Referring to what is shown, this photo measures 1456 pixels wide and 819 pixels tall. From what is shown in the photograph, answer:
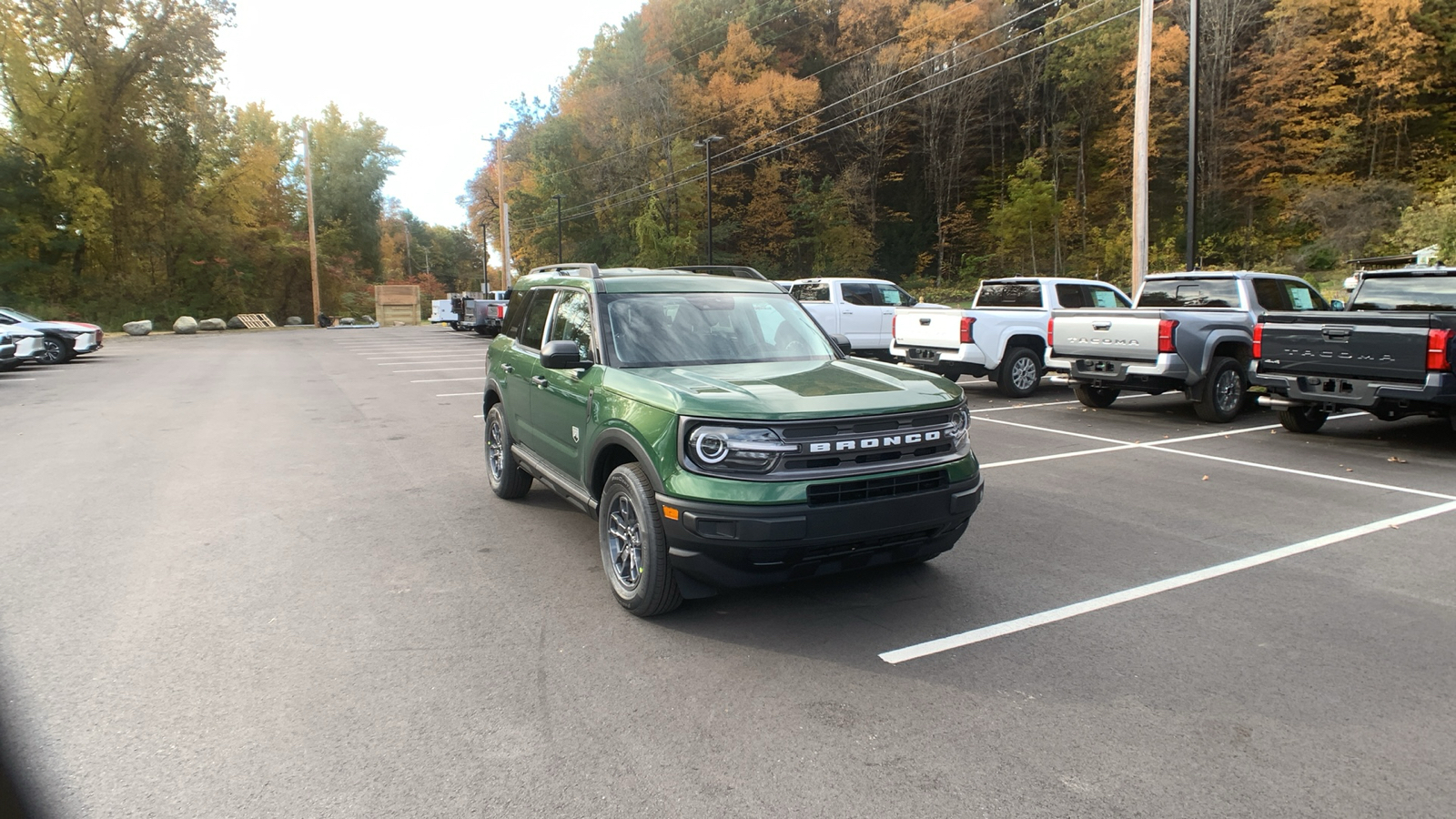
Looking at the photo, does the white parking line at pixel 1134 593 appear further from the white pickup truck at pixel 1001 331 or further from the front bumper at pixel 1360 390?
the white pickup truck at pixel 1001 331

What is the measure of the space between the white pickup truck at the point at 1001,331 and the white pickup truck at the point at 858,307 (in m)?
3.48

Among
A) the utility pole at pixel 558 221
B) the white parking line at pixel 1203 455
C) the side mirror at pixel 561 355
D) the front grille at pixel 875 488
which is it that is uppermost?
the utility pole at pixel 558 221

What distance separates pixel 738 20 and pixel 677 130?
8805 mm

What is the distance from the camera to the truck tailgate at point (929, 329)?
46.0ft

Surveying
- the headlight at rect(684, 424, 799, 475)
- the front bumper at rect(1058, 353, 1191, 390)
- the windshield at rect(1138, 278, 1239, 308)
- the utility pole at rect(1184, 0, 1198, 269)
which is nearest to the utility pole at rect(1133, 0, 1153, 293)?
the utility pole at rect(1184, 0, 1198, 269)

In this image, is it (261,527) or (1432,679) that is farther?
(261,527)

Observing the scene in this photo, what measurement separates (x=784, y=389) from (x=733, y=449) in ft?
1.84

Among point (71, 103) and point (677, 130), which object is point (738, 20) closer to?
point (677, 130)

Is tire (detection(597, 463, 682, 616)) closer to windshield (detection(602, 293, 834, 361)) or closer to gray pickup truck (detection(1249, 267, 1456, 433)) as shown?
windshield (detection(602, 293, 834, 361))

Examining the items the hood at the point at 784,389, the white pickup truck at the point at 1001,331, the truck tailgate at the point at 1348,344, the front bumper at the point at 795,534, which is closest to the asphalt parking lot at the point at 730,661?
the front bumper at the point at 795,534

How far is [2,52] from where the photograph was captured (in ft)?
129

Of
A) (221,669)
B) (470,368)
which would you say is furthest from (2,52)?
(221,669)

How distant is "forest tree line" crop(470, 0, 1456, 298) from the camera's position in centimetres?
3962

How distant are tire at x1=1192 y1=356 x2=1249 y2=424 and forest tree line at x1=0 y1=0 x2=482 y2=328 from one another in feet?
157
